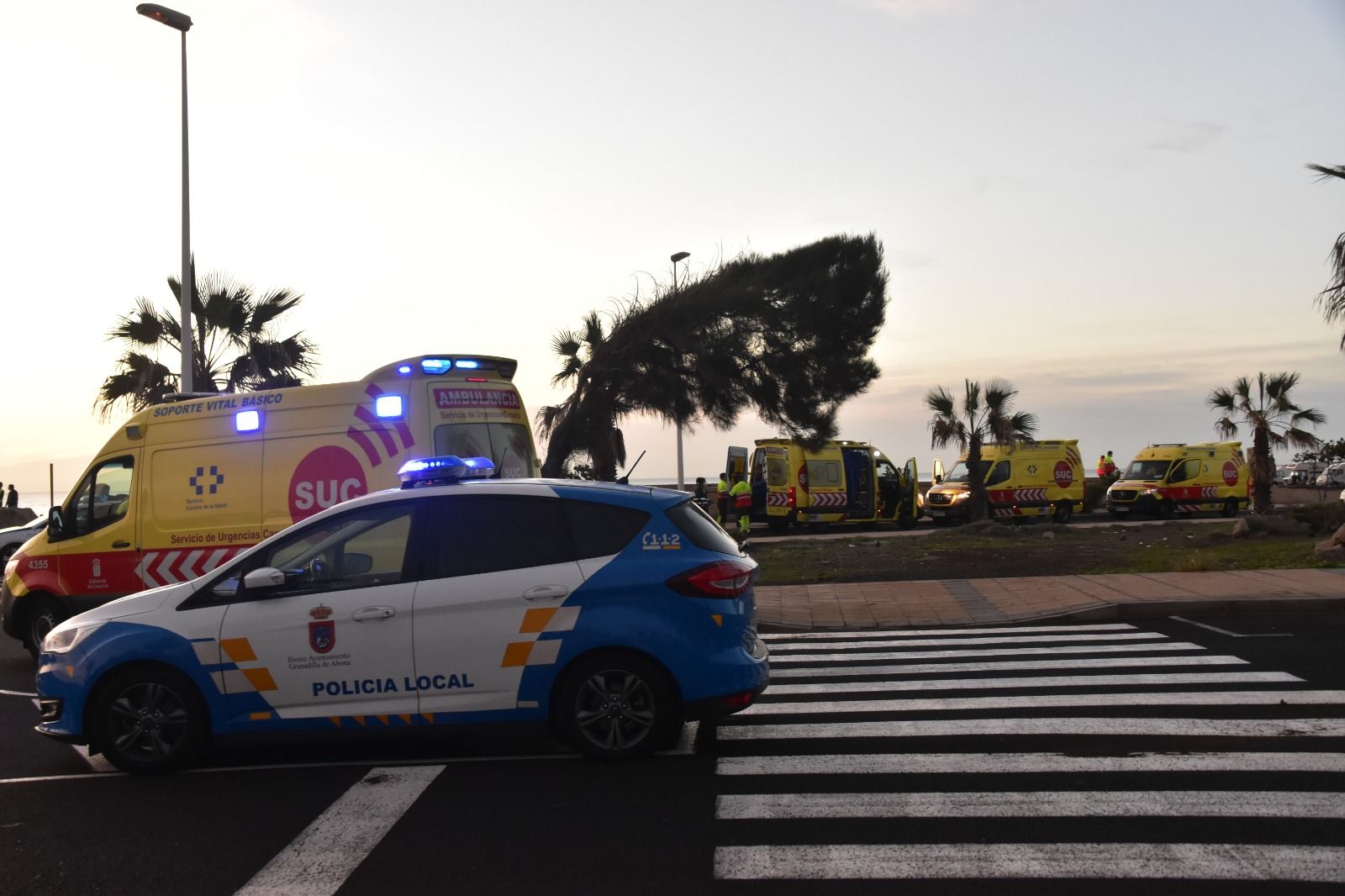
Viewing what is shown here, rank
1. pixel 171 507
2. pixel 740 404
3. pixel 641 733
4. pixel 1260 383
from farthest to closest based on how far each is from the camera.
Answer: pixel 1260 383 → pixel 740 404 → pixel 171 507 → pixel 641 733

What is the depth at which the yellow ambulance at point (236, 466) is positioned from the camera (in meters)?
10.8

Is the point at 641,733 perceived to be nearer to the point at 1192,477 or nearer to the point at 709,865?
the point at 709,865

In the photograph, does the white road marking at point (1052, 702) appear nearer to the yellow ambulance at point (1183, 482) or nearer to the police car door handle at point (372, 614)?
the police car door handle at point (372, 614)

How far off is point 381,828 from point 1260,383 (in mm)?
32741

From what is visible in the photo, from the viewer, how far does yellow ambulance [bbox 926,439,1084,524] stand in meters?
35.8

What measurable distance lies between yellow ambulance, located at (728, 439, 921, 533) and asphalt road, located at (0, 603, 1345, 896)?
25.9m

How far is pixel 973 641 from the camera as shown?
11391 mm

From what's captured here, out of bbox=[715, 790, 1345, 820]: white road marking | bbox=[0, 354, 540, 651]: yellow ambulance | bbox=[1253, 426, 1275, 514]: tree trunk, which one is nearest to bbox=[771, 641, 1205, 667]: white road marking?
bbox=[0, 354, 540, 651]: yellow ambulance

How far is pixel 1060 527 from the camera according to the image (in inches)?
1169

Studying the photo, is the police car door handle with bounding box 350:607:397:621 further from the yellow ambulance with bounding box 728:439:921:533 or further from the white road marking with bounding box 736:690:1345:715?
the yellow ambulance with bounding box 728:439:921:533

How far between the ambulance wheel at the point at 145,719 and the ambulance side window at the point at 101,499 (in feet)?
16.5

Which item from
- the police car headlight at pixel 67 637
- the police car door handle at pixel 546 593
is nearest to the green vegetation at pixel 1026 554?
the police car door handle at pixel 546 593

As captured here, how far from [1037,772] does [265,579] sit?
4607 millimetres

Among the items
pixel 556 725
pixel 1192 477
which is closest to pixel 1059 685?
pixel 556 725
